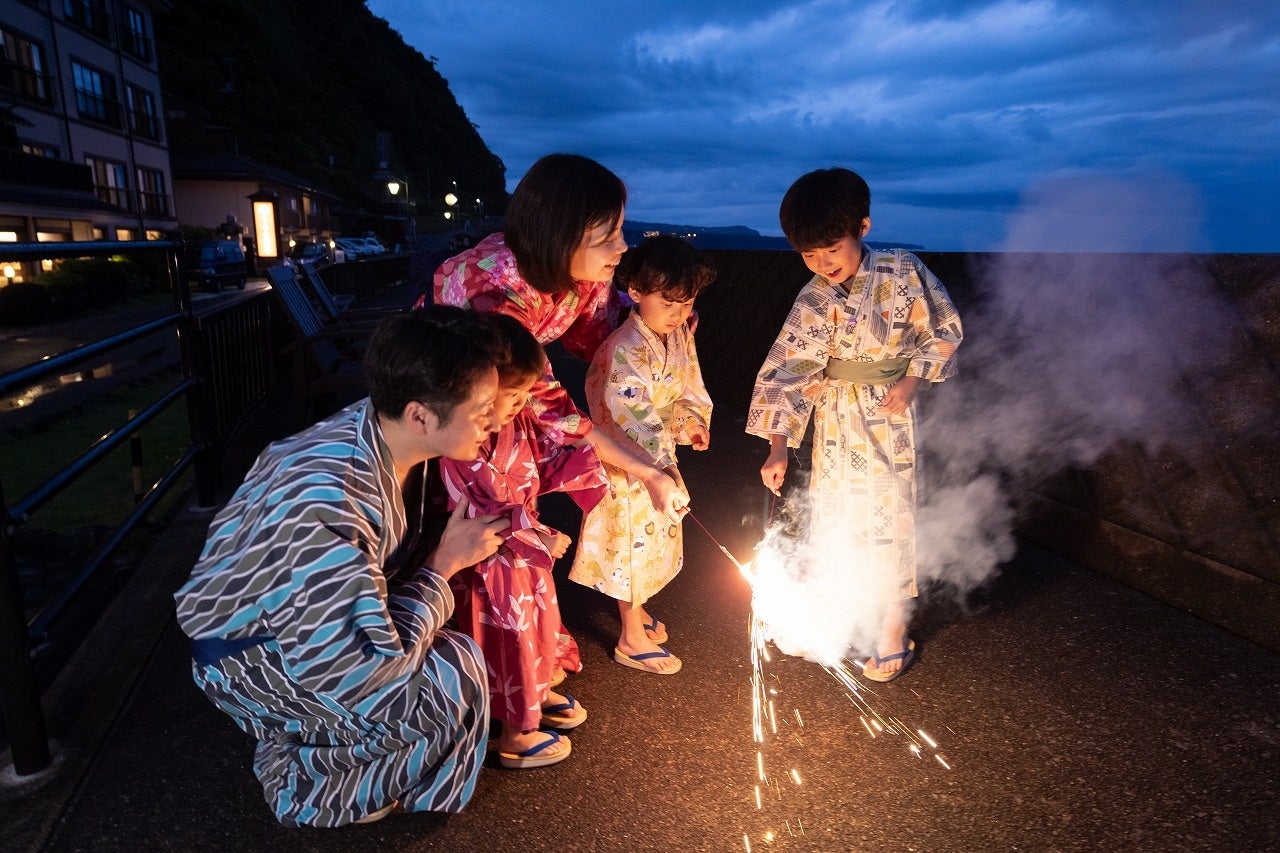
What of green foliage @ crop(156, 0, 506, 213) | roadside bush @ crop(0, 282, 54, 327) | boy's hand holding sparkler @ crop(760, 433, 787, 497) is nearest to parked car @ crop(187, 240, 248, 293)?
roadside bush @ crop(0, 282, 54, 327)

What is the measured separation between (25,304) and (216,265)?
7.61 m

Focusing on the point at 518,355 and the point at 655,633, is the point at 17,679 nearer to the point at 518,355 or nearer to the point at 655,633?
the point at 518,355

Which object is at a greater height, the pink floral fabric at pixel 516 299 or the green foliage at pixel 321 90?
the green foliage at pixel 321 90

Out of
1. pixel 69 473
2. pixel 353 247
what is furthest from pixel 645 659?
pixel 353 247

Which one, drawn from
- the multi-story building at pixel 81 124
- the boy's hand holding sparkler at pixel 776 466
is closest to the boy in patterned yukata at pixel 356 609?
the boy's hand holding sparkler at pixel 776 466

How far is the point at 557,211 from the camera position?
2.60 m

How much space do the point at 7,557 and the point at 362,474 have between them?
994 millimetres

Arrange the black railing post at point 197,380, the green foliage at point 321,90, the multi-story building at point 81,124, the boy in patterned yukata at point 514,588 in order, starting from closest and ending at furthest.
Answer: the boy in patterned yukata at point 514,588, the black railing post at point 197,380, the multi-story building at point 81,124, the green foliage at point 321,90

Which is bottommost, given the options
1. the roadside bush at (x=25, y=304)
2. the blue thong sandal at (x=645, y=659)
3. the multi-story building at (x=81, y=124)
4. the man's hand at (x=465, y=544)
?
the roadside bush at (x=25, y=304)

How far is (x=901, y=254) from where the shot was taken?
3018 millimetres

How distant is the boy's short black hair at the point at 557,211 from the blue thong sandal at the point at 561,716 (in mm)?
1429

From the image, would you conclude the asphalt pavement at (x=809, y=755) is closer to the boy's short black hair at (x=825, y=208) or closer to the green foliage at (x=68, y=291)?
the boy's short black hair at (x=825, y=208)

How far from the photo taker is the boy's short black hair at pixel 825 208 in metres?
2.75

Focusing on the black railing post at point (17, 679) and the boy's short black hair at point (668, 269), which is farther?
the boy's short black hair at point (668, 269)
